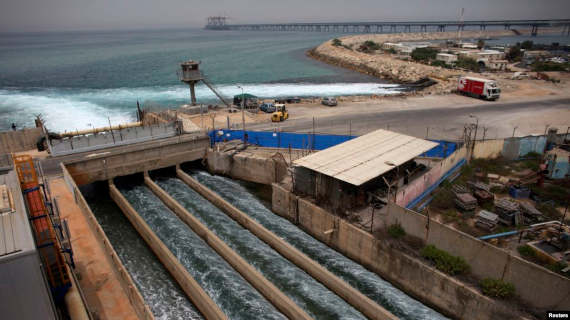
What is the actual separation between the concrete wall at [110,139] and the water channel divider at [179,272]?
9029mm

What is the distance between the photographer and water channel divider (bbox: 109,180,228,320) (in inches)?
675

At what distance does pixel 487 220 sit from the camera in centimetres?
1961

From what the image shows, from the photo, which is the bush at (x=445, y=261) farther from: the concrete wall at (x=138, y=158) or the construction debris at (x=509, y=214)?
the concrete wall at (x=138, y=158)

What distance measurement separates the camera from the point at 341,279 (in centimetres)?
1997

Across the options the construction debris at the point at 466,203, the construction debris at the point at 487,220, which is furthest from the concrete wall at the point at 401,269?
the construction debris at the point at 466,203

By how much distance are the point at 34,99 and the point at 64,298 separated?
71.4m

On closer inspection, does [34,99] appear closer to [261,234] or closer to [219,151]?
[219,151]

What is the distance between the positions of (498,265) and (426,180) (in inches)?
302

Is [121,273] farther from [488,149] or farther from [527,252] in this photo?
[488,149]

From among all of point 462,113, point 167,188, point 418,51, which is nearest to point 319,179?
point 167,188

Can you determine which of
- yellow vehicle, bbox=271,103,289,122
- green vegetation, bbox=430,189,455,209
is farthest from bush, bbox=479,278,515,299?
yellow vehicle, bbox=271,103,289,122

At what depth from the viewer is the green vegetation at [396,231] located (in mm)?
19584

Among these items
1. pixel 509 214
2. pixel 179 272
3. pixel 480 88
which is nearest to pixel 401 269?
pixel 509 214

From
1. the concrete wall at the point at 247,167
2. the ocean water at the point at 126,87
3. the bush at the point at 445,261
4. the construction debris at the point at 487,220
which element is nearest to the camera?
the bush at the point at 445,261
